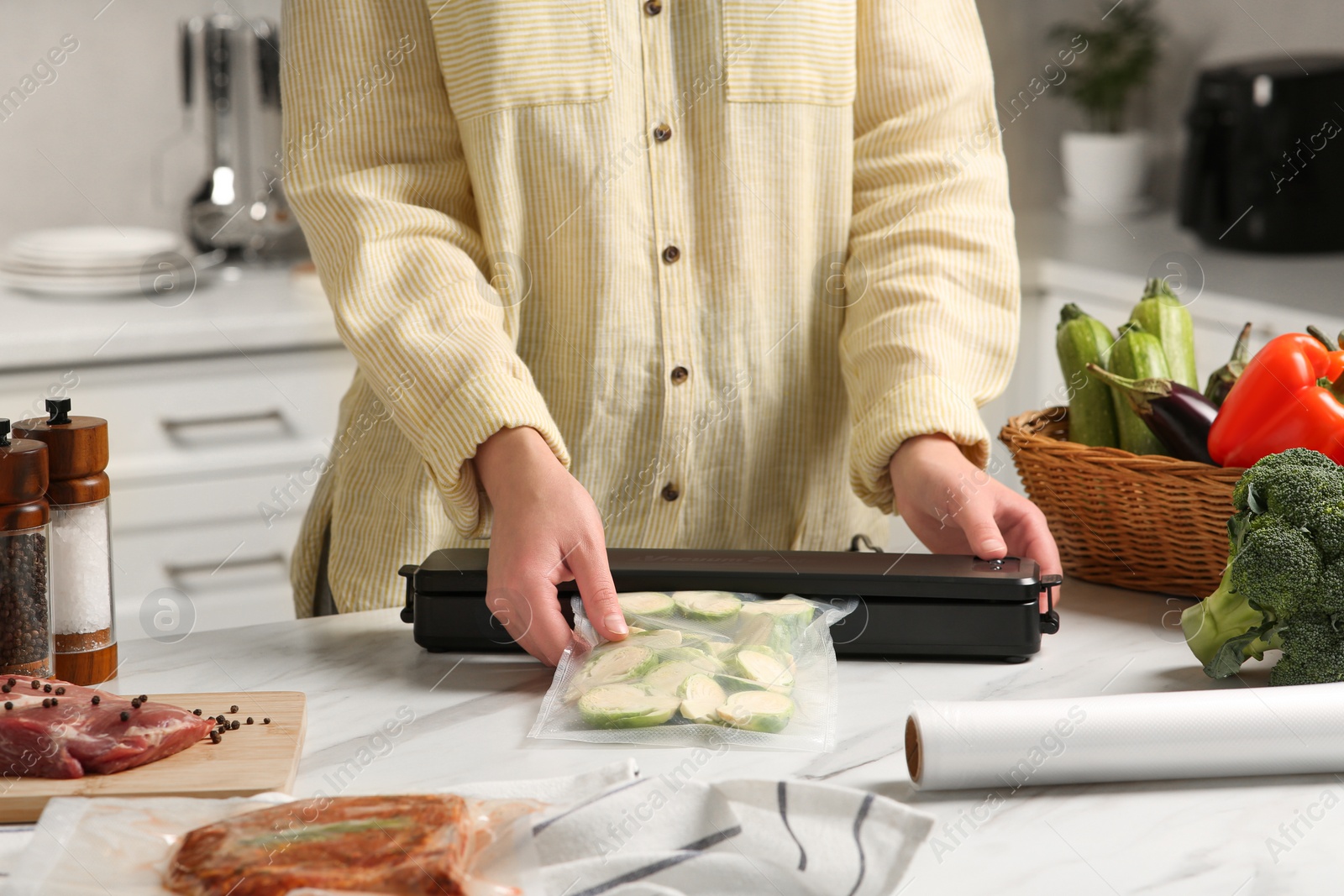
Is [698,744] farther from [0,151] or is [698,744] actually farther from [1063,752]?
[0,151]

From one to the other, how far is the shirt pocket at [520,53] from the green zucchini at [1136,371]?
19.0 inches

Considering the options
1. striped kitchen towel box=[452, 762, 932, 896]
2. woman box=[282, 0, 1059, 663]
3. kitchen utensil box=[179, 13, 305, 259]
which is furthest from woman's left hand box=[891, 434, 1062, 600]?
kitchen utensil box=[179, 13, 305, 259]

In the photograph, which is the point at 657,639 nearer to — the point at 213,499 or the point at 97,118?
the point at 213,499

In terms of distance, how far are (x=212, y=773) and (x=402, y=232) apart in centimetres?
47

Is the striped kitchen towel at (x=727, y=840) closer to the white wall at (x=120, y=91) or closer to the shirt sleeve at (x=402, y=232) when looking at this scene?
the shirt sleeve at (x=402, y=232)

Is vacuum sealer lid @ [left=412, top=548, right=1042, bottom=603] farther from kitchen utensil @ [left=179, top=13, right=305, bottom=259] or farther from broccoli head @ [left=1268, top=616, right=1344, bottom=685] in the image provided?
kitchen utensil @ [left=179, top=13, right=305, bottom=259]

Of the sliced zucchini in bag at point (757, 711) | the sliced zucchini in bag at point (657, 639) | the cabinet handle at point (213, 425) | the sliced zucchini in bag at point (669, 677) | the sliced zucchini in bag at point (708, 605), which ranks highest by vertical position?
the sliced zucchini in bag at point (708, 605)

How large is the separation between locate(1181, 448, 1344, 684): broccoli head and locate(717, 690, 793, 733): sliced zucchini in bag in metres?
0.29

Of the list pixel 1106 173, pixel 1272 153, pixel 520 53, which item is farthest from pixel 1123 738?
pixel 1106 173

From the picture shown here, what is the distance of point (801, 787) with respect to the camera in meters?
0.59

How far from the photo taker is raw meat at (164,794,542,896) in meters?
0.54

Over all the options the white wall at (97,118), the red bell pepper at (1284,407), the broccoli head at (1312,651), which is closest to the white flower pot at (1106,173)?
the white wall at (97,118)

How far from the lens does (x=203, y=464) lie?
2029 millimetres

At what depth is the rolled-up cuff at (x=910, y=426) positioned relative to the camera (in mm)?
954
